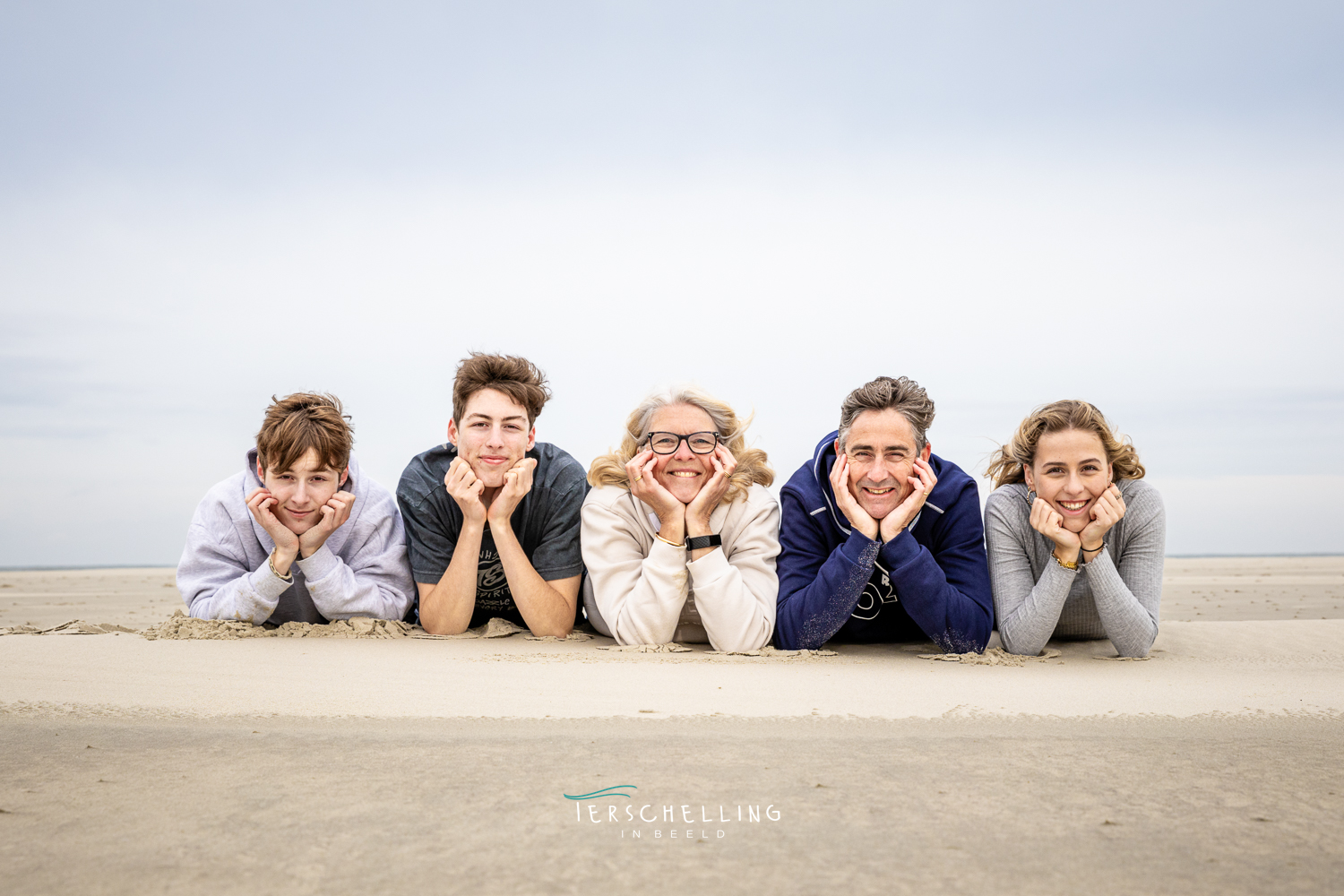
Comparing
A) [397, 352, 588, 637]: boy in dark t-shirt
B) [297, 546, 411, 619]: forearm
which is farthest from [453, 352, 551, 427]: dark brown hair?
[297, 546, 411, 619]: forearm

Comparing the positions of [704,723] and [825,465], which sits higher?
[825,465]

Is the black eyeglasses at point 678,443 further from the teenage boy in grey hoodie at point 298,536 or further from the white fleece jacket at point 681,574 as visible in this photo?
the teenage boy in grey hoodie at point 298,536

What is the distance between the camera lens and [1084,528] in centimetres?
408

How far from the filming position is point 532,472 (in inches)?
185

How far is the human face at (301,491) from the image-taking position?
458cm

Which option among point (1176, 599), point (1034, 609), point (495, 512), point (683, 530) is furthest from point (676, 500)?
point (1176, 599)

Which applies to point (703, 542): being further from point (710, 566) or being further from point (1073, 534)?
point (1073, 534)

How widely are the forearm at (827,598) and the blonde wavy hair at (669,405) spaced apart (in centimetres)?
65

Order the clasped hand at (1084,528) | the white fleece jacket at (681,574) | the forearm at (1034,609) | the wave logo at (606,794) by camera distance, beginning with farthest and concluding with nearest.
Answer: the white fleece jacket at (681,574)
the forearm at (1034,609)
the clasped hand at (1084,528)
the wave logo at (606,794)

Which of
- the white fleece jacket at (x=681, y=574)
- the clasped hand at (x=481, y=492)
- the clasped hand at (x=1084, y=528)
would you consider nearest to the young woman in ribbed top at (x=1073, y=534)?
the clasped hand at (x=1084, y=528)

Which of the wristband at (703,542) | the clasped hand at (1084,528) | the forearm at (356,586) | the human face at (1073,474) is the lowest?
the forearm at (356,586)

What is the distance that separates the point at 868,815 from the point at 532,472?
3091mm

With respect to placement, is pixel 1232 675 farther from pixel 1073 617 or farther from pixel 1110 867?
pixel 1110 867

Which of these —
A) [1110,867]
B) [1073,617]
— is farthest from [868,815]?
[1073,617]
